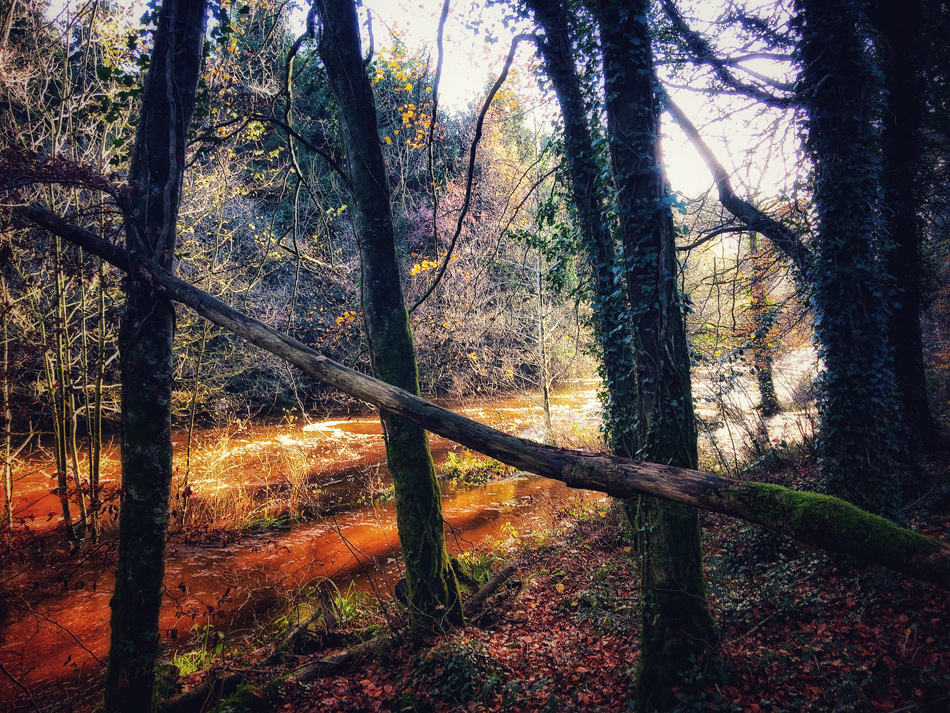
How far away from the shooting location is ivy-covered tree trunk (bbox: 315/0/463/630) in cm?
433

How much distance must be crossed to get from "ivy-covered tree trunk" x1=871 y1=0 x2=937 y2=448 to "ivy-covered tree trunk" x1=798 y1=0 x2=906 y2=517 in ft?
7.61

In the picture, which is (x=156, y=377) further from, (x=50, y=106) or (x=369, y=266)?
(x=50, y=106)

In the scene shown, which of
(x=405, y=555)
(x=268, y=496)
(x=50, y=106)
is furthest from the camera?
(x=268, y=496)

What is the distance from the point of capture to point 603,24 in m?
3.59

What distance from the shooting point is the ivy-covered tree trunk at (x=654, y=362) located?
314 cm

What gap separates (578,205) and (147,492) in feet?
21.2

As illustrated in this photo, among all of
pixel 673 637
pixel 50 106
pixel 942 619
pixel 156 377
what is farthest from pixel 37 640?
pixel 942 619

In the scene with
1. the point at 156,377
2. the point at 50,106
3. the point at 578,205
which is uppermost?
the point at 50,106

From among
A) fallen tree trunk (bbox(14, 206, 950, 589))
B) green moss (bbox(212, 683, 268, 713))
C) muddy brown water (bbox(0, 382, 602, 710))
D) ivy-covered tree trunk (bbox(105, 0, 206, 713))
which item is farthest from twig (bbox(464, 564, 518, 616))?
fallen tree trunk (bbox(14, 206, 950, 589))

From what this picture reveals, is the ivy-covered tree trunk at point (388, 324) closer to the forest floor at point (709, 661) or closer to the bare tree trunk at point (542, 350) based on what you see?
the forest floor at point (709, 661)

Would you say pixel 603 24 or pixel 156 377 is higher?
pixel 603 24

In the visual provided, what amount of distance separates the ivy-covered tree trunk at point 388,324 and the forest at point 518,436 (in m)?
0.03

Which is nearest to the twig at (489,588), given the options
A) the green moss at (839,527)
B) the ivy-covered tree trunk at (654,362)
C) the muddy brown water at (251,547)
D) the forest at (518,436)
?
the forest at (518,436)

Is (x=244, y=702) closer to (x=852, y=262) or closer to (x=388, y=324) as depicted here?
(x=388, y=324)
